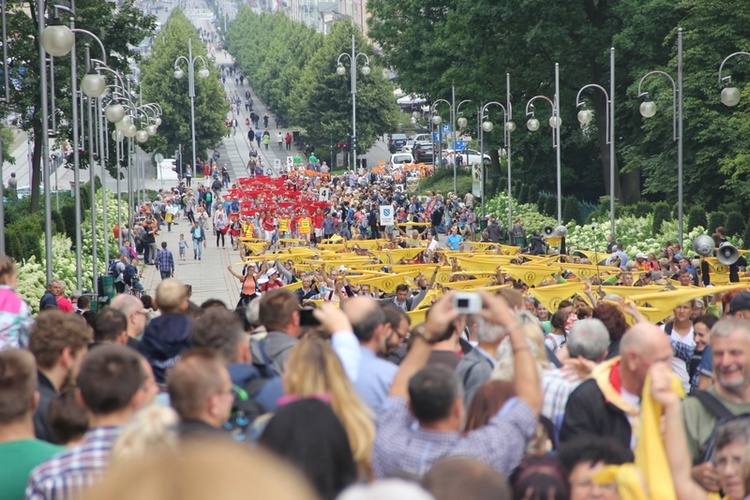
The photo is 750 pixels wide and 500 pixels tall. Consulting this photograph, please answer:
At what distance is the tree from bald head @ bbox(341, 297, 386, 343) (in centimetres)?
3368

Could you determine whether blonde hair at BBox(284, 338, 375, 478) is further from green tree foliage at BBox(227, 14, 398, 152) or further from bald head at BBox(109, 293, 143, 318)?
green tree foliage at BBox(227, 14, 398, 152)

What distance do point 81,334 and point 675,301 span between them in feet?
28.5

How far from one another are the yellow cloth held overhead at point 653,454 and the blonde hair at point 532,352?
0.79 meters

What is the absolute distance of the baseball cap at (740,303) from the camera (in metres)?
10.8

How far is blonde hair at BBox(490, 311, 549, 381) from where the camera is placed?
21.9 ft

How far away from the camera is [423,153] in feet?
311

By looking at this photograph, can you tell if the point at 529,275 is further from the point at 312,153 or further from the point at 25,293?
the point at 312,153

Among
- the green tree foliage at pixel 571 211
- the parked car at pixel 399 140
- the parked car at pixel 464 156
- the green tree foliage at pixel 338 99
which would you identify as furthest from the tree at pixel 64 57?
the parked car at pixel 399 140

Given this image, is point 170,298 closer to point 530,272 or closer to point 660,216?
point 530,272

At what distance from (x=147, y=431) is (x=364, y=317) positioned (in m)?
2.62

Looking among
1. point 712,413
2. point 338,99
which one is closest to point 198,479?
point 712,413

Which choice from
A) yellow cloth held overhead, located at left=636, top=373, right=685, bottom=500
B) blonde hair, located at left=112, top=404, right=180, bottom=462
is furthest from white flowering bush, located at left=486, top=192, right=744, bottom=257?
blonde hair, located at left=112, top=404, right=180, bottom=462

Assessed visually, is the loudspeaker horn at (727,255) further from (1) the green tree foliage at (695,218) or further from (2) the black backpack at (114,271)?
(1) the green tree foliage at (695,218)

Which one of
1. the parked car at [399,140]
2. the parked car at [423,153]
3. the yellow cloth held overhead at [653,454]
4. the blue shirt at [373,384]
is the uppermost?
the parked car at [399,140]
